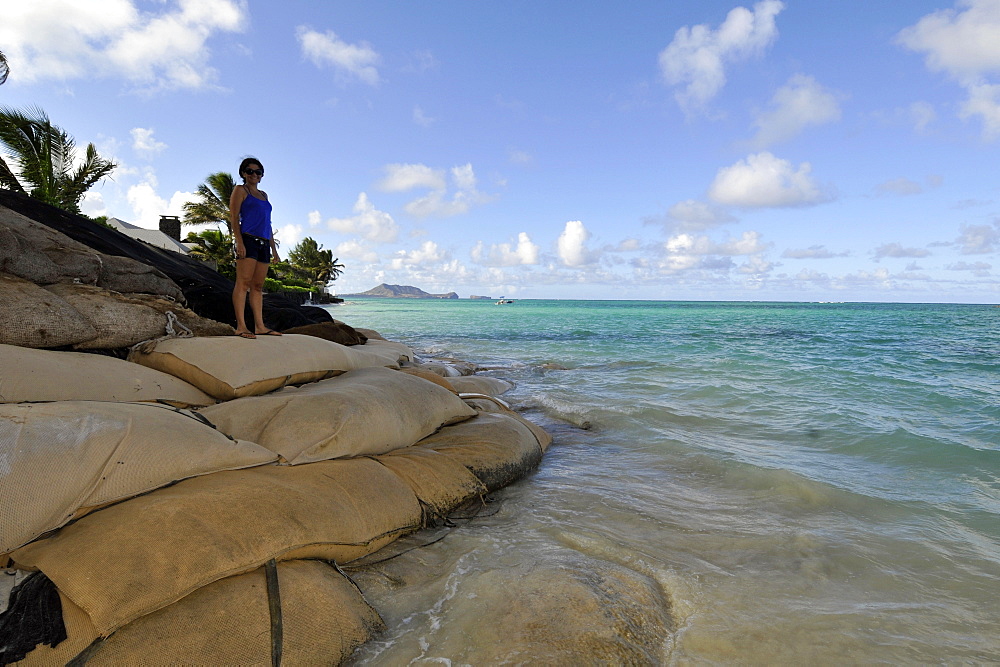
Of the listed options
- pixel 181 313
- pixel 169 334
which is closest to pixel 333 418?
pixel 169 334

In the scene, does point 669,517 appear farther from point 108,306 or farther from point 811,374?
point 811,374

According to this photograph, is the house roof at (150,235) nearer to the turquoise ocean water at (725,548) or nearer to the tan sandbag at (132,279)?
the tan sandbag at (132,279)

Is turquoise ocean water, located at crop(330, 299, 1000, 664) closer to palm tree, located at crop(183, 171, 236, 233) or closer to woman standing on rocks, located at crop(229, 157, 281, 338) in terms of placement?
woman standing on rocks, located at crop(229, 157, 281, 338)

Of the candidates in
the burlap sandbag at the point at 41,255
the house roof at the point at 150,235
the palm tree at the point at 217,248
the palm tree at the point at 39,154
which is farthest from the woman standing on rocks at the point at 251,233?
the palm tree at the point at 217,248

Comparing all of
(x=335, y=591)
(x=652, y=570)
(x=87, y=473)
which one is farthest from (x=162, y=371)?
(x=652, y=570)

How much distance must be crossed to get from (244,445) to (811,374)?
9.74 m

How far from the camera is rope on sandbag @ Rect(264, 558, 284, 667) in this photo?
1.60 m

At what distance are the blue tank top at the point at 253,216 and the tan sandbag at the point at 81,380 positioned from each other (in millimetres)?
1586

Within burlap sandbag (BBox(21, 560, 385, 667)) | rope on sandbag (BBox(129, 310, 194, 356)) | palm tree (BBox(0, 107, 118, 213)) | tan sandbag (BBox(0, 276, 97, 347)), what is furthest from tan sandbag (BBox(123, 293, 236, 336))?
palm tree (BBox(0, 107, 118, 213))

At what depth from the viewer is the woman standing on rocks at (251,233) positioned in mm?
4133

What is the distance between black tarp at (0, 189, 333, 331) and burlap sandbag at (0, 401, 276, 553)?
269cm

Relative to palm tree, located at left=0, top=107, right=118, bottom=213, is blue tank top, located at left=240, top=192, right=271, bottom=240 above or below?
Result: below

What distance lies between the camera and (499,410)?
4676 millimetres

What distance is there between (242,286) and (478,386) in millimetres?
2890
